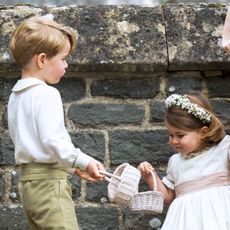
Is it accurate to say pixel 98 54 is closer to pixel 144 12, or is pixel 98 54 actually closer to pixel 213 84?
pixel 144 12

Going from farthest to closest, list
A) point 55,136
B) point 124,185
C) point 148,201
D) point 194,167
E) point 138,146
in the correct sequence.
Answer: point 138,146
point 194,167
point 148,201
point 124,185
point 55,136

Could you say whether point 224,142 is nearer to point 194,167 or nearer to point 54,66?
point 194,167

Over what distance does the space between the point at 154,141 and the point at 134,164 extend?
16 centimetres

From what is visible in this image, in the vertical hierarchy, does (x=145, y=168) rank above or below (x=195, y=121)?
below

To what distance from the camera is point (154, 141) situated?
405 cm

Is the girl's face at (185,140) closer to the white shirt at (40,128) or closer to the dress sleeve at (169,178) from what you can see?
the dress sleeve at (169,178)

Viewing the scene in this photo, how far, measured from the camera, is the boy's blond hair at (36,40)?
3389 millimetres

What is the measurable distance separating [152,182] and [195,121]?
14.6 inches

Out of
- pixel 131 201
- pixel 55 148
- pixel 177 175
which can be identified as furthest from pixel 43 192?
pixel 177 175

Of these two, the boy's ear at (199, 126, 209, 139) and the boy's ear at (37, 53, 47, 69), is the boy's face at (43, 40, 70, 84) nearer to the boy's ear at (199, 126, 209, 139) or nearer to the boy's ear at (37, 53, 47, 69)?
the boy's ear at (37, 53, 47, 69)

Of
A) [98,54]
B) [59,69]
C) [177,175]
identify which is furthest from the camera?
[98,54]

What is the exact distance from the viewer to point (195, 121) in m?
3.71

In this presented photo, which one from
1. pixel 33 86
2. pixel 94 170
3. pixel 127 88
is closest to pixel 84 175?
pixel 94 170

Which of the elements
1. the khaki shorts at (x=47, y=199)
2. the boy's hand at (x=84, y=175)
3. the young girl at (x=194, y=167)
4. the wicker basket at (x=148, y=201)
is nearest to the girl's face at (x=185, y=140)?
the young girl at (x=194, y=167)
